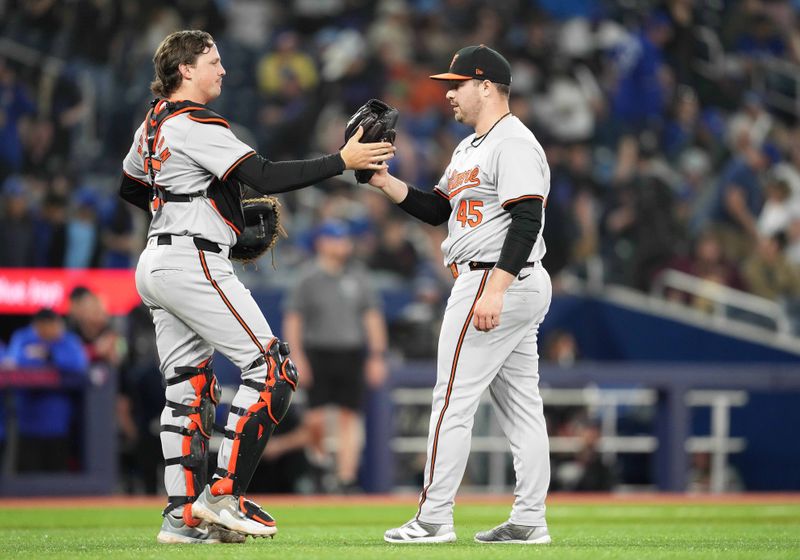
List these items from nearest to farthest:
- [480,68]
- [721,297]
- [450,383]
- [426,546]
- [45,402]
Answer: [426,546] → [450,383] → [480,68] → [45,402] → [721,297]

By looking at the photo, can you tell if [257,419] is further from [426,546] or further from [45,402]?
[45,402]

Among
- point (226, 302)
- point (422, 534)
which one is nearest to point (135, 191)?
point (226, 302)

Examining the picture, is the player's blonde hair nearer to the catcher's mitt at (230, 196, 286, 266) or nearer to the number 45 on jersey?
the catcher's mitt at (230, 196, 286, 266)

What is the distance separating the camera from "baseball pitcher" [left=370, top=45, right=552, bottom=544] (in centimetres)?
496

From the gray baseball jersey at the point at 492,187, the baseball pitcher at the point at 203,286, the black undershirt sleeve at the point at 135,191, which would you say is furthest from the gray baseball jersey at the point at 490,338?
the black undershirt sleeve at the point at 135,191

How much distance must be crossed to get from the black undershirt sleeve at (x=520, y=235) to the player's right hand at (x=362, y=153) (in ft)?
1.91

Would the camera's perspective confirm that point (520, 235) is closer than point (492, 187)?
Yes

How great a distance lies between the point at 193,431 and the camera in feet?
16.9

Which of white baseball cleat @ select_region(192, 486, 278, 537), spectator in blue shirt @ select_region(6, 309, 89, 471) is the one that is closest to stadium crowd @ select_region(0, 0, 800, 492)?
spectator in blue shirt @ select_region(6, 309, 89, 471)

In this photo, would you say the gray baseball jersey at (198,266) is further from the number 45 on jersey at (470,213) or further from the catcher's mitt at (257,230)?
the number 45 on jersey at (470,213)

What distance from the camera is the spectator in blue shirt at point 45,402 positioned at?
9594 millimetres

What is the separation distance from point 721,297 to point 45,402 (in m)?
6.70

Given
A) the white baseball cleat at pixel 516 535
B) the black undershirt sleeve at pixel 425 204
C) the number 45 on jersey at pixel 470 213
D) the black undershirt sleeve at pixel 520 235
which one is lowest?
the white baseball cleat at pixel 516 535

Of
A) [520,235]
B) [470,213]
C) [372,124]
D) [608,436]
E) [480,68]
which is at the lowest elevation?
[608,436]
